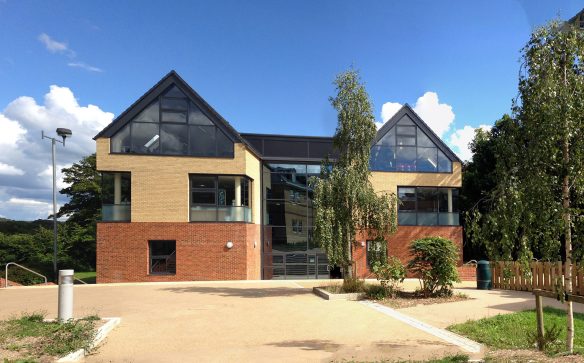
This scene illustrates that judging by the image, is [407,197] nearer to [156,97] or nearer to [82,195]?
[156,97]

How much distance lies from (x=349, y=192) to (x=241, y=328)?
21.7 ft

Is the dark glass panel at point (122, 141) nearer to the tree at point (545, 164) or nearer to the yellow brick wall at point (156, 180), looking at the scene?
the yellow brick wall at point (156, 180)

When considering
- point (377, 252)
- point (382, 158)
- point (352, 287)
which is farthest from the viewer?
point (382, 158)

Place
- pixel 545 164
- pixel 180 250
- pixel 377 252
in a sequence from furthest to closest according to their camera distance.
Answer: pixel 180 250 → pixel 377 252 → pixel 545 164

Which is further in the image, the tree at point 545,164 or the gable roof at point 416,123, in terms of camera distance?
the gable roof at point 416,123

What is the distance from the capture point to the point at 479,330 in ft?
26.2

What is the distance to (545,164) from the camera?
5.71 metres

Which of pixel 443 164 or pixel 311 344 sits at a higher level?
pixel 443 164

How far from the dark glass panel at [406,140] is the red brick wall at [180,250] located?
9727 mm

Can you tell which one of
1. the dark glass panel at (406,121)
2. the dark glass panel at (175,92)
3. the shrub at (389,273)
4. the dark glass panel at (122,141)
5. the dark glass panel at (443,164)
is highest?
the dark glass panel at (175,92)

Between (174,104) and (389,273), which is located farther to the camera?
(174,104)

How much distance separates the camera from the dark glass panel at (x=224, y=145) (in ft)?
67.6

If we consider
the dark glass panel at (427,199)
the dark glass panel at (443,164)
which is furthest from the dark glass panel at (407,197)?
the dark glass panel at (443,164)

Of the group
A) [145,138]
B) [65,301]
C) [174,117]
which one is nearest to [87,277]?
[145,138]
